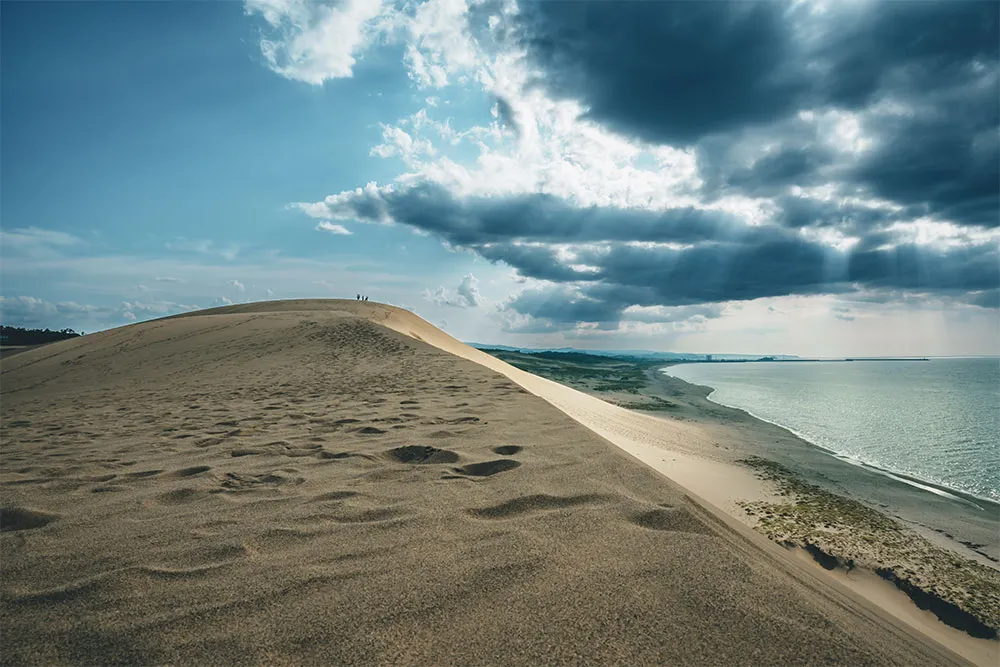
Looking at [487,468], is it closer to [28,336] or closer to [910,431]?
[910,431]

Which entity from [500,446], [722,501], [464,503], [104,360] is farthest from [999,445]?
[104,360]

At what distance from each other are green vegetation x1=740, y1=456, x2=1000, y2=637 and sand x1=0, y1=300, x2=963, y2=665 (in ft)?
3.93

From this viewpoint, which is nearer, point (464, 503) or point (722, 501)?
point (464, 503)

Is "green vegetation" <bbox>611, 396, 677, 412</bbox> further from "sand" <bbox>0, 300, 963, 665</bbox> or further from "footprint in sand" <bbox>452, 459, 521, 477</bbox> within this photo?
"footprint in sand" <bbox>452, 459, 521, 477</bbox>

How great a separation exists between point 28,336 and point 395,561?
54.0m

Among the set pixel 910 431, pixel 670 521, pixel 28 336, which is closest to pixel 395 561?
pixel 670 521

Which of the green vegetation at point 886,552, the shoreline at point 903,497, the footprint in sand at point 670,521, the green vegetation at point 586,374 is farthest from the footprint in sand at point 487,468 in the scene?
the green vegetation at point 586,374

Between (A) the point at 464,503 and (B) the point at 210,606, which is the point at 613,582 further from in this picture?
(B) the point at 210,606

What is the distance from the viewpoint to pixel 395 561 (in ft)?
7.52

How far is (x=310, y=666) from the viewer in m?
1.61

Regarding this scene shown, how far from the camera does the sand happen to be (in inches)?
68.3

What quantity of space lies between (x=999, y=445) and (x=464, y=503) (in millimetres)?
14530

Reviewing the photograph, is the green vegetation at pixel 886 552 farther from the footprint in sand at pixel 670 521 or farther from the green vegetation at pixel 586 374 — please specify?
the green vegetation at pixel 586 374

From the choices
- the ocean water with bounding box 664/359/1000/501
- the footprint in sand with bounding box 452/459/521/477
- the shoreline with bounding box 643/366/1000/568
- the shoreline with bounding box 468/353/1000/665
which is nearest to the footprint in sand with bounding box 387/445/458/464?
the footprint in sand with bounding box 452/459/521/477
